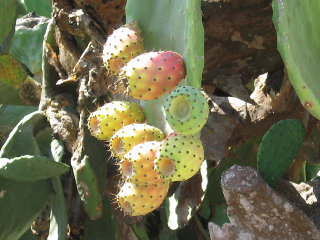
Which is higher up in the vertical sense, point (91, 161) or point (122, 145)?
point (122, 145)

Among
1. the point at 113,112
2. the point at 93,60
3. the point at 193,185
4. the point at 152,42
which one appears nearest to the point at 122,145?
the point at 113,112

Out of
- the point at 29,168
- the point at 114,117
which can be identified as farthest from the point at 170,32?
the point at 29,168

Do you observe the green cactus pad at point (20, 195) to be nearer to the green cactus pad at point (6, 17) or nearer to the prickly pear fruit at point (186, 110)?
the green cactus pad at point (6, 17)

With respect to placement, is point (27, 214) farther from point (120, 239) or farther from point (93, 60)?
point (93, 60)

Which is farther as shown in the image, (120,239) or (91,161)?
(120,239)

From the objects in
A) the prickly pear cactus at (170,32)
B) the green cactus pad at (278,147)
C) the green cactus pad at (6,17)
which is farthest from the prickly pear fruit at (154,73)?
the green cactus pad at (6,17)

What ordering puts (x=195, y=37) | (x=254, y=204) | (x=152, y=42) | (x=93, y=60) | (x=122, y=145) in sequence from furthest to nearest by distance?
(x=93, y=60) → (x=254, y=204) → (x=152, y=42) → (x=122, y=145) → (x=195, y=37)

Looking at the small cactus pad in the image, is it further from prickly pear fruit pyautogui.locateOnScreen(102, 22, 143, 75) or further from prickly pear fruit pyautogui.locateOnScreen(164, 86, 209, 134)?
prickly pear fruit pyautogui.locateOnScreen(102, 22, 143, 75)
